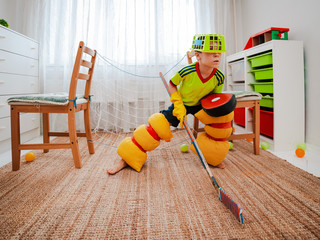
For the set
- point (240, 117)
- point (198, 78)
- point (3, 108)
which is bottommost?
point (240, 117)

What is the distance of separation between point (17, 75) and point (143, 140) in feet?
4.77

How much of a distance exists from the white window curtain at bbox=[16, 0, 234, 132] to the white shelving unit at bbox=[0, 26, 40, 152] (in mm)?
251

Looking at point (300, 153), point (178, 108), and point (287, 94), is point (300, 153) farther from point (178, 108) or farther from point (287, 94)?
point (178, 108)

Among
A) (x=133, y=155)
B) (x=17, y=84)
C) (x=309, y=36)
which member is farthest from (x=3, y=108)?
(x=309, y=36)

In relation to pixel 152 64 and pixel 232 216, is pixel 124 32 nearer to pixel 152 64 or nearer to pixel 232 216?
pixel 152 64

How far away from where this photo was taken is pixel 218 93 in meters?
1.44

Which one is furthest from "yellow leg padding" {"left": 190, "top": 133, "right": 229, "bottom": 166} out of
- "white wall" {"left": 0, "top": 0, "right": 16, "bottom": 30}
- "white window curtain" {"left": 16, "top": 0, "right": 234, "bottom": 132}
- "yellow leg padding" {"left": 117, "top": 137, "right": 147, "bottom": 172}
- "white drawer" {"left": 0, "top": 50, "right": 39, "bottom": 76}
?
"white wall" {"left": 0, "top": 0, "right": 16, "bottom": 30}

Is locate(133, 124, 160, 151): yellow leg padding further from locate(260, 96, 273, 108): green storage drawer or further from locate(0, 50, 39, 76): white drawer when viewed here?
locate(0, 50, 39, 76): white drawer

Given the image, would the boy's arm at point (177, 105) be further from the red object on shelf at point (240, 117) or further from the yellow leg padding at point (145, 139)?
the red object on shelf at point (240, 117)

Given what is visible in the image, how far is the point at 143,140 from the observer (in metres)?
1.41

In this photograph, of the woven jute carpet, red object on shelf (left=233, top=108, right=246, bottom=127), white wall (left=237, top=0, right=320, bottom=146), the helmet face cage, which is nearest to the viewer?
the woven jute carpet

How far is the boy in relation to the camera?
1.26 metres

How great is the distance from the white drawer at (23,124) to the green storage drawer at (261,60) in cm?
219

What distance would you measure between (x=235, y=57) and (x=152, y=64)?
0.91 m
